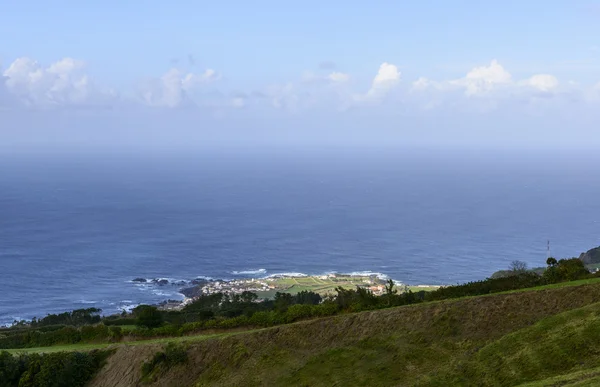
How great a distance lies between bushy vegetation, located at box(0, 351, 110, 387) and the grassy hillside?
35.3 inches

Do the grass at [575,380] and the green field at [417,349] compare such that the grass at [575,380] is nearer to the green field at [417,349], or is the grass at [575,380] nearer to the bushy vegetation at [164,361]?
the green field at [417,349]

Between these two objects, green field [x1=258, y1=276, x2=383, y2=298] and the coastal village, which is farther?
green field [x1=258, y1=276, x2=383, y2=298]

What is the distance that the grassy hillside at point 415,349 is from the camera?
17125mm

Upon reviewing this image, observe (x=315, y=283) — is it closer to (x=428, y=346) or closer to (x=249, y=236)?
(x=249, y=236)

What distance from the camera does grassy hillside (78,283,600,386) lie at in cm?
1712

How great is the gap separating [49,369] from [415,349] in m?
16.8

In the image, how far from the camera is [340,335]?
22.7 metres

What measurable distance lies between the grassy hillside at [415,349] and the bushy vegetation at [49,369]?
0.90 metres

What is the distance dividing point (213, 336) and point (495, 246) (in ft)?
299

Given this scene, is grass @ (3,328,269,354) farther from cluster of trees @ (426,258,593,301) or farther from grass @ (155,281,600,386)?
cluster of trees @ (426,258,593,301)

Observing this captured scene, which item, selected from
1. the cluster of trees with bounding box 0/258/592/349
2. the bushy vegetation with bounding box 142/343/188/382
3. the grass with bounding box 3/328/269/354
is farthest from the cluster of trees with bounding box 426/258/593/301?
the bushy vegetation with bounding box 142/343/188/382

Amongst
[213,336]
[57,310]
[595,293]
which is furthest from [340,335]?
[57,310]

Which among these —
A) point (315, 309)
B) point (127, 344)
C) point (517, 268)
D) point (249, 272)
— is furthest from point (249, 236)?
point (315, 309)

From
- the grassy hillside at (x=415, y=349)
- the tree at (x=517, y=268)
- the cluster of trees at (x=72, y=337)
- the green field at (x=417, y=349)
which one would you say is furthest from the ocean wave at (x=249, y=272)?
the grassy hillside at (x=415, y=349)
